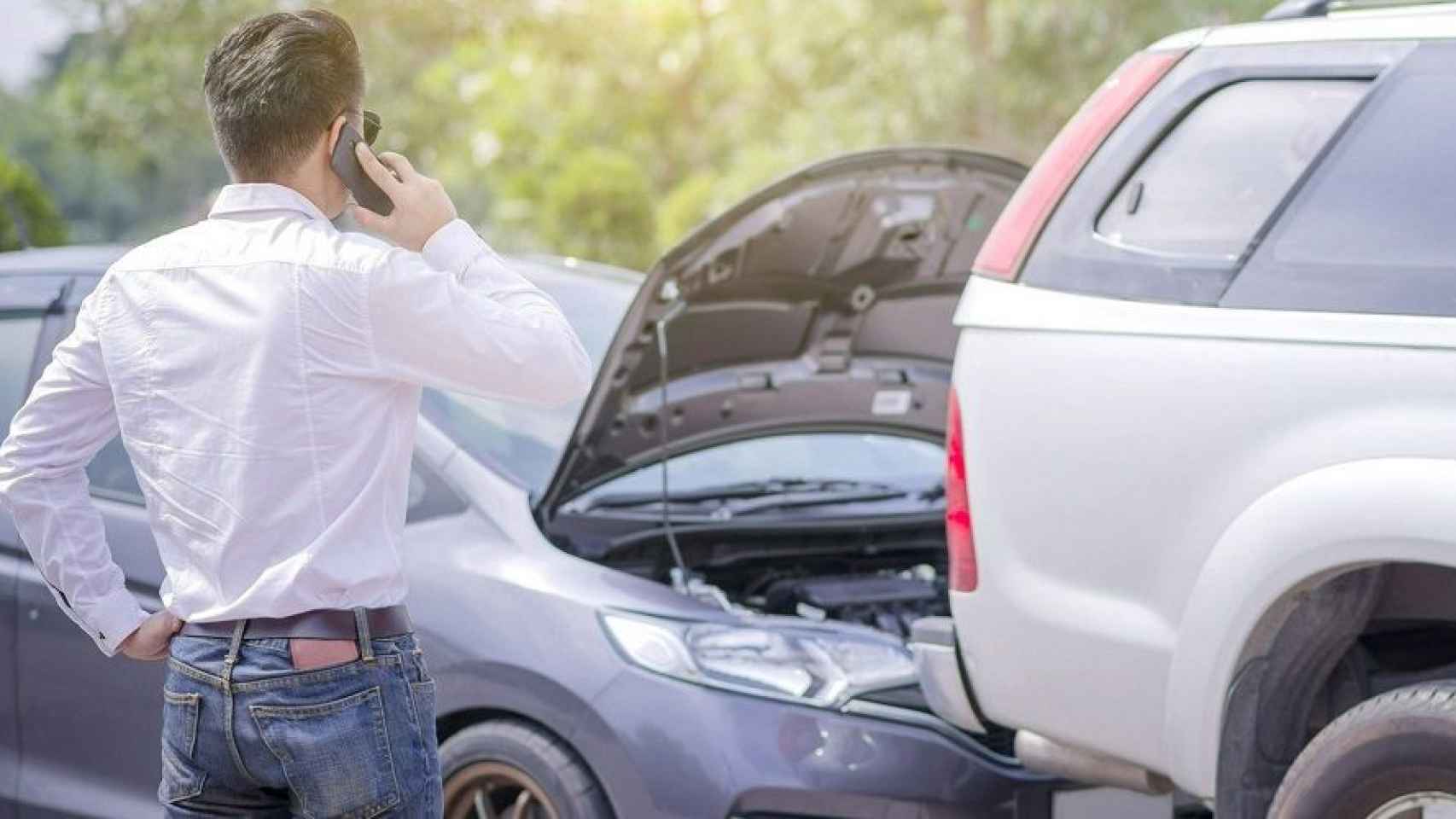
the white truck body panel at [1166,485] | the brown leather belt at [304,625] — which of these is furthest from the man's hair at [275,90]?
the white truck body panel at [1166,485]

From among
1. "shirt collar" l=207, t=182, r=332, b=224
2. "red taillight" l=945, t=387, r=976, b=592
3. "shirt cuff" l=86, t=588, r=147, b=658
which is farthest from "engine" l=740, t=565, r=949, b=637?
"shirt collar" l=207, t=182, r=332, b=224

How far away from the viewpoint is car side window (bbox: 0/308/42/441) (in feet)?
16.5

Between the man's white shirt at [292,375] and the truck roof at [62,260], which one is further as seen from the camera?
the truck roof at [62,260]

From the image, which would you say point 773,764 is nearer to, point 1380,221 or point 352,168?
point 1380,221

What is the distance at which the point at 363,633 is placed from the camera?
2.83 metres

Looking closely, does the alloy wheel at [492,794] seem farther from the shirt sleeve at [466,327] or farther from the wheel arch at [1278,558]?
the shirt sleeve at [466,327]

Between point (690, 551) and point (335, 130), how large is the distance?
236 centimetres

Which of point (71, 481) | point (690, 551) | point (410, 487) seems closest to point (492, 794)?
point (410, 487)

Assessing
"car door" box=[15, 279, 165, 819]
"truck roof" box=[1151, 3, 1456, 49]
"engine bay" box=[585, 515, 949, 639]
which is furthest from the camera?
"engine bay" box=[585, 515, 949, 639]

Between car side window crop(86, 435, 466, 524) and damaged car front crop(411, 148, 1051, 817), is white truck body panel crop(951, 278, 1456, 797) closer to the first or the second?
damaged car front crop(411, 148, 1051, 817)

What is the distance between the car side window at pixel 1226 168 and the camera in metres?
3.50

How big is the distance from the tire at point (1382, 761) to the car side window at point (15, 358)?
3.17 m

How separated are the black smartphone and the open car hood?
1735 mm

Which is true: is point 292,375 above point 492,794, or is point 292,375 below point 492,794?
above
